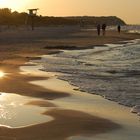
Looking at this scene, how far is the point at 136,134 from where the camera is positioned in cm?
798

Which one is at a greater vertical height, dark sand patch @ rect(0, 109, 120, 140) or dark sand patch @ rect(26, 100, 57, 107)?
dark sand patch @ rect(0, 109, 120, 140)

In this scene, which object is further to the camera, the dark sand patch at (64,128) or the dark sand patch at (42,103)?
the dark sand patch at (42,103)

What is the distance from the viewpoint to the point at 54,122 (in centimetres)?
876

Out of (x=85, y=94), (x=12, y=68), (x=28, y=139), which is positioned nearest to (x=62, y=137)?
(x=28, y=139)

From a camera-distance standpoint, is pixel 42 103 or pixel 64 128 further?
pixel 42 103

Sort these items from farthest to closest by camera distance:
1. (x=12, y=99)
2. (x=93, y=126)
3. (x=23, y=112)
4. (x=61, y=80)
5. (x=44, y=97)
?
1. (x=61, y=80)
2. (x=44, y=97)
3. (x=12, y=99)
4. (x=23, y=112)
5. (x=93, y=126)

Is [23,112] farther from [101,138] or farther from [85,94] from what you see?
[85,94]

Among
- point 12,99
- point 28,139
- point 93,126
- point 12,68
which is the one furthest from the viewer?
point 12,68

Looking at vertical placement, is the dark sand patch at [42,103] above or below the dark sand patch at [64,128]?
below

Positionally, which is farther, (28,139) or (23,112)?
(23,112)

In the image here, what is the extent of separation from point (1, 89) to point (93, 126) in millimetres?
4799

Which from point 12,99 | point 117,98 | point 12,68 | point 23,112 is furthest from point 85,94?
point 12,68

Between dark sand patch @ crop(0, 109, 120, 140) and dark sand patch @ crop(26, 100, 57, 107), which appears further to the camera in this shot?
dark sand patch @ crop(26, 100, 57, 107)

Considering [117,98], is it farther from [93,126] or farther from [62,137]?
[62,137]
